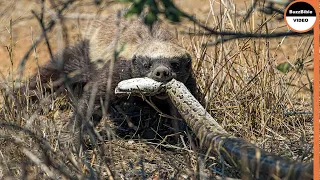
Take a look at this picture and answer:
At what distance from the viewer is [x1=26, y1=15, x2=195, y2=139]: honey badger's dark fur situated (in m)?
4.62

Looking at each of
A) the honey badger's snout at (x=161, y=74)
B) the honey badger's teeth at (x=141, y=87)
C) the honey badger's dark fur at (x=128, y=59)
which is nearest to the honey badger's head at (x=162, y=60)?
the honey badger's dark fur at (x=128, y=59)

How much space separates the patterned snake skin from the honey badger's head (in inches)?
13.9

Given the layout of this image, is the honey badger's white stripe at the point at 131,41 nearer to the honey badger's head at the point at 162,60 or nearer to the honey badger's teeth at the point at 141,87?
the honey badger's head at the point at 162,60

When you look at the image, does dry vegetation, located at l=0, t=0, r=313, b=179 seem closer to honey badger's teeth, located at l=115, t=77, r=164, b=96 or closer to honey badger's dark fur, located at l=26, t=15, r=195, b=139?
honey badger's dark fur, located at l=26, t=15, r=195, b=139

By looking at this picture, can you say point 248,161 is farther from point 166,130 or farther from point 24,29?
point 24,29

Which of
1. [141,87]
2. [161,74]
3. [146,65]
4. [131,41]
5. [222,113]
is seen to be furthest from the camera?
[131,41]

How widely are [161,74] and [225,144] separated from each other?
1.24 meters

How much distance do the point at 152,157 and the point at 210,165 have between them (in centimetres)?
68

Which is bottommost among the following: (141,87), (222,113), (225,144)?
(222,113)

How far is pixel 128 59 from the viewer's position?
4918 mm

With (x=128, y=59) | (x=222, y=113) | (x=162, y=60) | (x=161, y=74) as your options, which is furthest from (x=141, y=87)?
(x=128, y=59)

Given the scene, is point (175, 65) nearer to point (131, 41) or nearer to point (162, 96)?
point (162, 96)

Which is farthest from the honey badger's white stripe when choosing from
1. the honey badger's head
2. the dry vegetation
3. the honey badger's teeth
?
the honey badger's teeth

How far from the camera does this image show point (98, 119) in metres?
4.80
